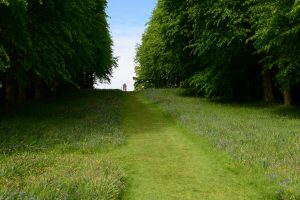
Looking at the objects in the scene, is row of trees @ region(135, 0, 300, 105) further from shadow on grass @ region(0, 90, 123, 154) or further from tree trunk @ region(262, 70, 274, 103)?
shadow on grass @ region(0, 90, 123, 154)

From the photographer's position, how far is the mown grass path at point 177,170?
11820 millimetres

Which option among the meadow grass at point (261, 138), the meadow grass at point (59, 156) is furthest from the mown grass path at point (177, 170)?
the meadow grass at point (59, 156)

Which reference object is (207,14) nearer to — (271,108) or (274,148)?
(271,108)

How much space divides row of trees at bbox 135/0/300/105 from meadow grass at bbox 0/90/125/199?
11293 mm

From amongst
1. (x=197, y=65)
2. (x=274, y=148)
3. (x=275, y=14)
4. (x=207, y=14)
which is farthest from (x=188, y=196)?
(x=197, y=65)

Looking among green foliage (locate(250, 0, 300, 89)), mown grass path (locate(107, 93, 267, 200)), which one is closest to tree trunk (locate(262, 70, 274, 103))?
green foliage (locate(250, 0, 300, 89))

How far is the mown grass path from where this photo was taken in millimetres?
11820

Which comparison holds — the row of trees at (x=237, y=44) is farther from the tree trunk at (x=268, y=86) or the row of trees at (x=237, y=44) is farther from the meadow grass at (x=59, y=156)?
the meadow grass at (x=59, y=156)

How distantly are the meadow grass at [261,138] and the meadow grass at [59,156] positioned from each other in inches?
160

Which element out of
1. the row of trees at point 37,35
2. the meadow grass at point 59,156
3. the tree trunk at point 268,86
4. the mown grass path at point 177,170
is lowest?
the mown grass path at point 177,170

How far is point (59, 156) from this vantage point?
50.2ft

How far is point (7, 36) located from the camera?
80.2 feet

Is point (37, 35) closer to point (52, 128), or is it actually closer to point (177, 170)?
point (52, 128)

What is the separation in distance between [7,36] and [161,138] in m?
10.3
